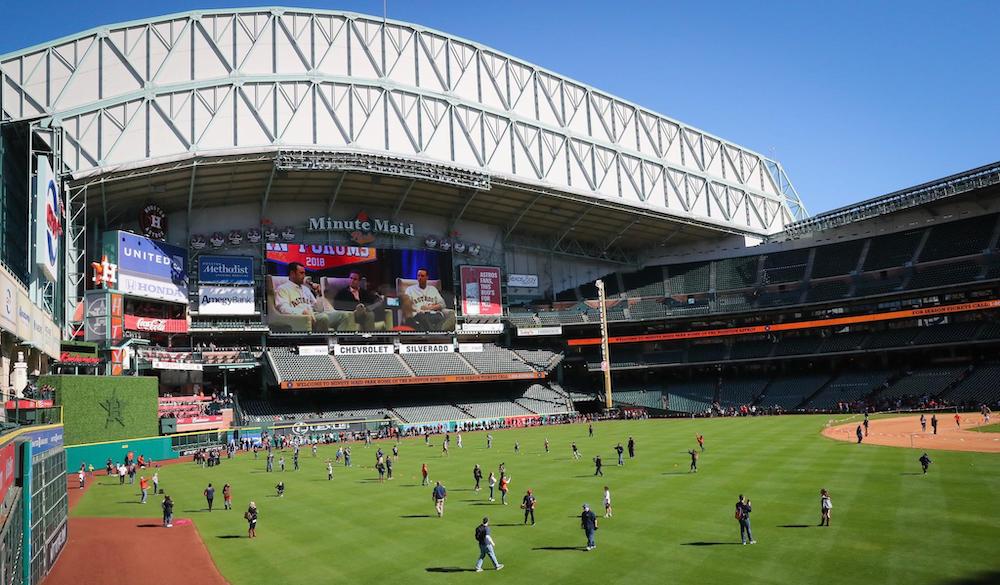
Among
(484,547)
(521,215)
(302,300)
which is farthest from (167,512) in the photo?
(521,215)

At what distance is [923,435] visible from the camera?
143 ft

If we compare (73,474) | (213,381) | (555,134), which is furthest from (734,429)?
(213,381)

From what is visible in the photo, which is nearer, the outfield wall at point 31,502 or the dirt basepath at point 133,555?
the outfield wall at point 31,502

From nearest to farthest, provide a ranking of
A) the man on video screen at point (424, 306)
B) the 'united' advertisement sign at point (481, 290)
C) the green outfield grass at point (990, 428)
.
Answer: the green outfield grass at point (990, 428) → the man on video screen at point (424, 306) → the 'united' advertisement sign at point (481, 290)

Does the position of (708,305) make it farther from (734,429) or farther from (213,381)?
(213,381)

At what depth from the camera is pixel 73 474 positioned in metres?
45.9

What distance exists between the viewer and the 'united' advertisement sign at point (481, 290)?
3275 inches

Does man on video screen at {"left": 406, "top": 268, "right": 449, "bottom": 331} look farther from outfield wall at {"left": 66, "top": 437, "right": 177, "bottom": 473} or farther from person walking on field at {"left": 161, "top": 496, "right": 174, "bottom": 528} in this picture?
person walking on field at {"left": 161, "top": 496, "right": 174, "bottom": 528}

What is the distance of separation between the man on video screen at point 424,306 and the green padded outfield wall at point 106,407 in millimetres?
30961

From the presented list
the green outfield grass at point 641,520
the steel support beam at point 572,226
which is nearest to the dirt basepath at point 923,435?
the green outfield grass at point 641,520

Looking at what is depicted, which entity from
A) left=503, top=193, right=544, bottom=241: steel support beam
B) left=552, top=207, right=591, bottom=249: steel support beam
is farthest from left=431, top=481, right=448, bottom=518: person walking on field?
left=552, top=207, right=591, bottom=249: steel support beam

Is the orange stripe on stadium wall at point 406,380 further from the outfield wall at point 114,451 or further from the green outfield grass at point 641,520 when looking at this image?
the green outfield grass at point 641,520

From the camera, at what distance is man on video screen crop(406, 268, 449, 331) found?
78.4 metres

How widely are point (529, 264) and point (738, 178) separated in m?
33.2
